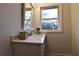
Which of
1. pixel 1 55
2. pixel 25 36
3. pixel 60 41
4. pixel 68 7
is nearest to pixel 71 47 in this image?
pixel 60 41

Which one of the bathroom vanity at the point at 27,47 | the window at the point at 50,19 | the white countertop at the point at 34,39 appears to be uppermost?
the window at the point at 50,19

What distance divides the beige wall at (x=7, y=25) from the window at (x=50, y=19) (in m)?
0.26

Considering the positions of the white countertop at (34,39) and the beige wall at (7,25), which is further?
the white countertop at (34,39)

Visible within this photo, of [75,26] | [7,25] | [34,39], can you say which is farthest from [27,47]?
[75,26]

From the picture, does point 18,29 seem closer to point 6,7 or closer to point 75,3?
point 6,7

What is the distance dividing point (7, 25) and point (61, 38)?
0.49 m

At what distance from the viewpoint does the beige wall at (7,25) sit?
1.02m

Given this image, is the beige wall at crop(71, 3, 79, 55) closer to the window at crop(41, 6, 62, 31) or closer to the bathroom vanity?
the window at crop(41, 6, 62, 31)

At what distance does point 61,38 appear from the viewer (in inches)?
44.4

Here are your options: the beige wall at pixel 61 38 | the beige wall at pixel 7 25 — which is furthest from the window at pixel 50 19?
the beige wall at pixel 7 25

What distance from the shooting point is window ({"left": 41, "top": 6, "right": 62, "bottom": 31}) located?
Result: 3.63 ft

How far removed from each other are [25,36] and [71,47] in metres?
0.46

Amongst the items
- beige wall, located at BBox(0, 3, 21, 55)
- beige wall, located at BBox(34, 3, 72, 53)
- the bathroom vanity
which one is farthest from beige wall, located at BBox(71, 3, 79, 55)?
beige wall, located at BBox(0, 3, 21, 55)

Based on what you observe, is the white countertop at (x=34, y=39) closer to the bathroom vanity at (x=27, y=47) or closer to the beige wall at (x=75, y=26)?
the bathroom vanity at (x=27, y=47)
